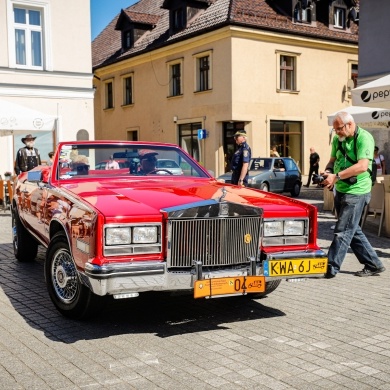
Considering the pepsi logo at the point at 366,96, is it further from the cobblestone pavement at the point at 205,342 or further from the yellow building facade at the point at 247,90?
the yellow building facade at the point at 247,90

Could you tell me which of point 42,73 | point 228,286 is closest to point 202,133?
point 42,73

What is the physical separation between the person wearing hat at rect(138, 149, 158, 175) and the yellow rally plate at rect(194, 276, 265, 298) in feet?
6.56

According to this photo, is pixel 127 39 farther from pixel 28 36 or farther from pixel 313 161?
pixel 313 161

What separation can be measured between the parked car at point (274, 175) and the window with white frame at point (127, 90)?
14467 millimetres

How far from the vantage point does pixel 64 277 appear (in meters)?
5.09

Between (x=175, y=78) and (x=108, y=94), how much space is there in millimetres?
7530

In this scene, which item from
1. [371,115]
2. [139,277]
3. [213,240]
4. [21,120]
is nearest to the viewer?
[139,277]

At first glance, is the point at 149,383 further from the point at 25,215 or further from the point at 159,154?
the point at 25,215

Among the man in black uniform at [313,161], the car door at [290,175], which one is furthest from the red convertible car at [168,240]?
the man in black uniform at [313,161]

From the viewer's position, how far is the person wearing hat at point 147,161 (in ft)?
20.4

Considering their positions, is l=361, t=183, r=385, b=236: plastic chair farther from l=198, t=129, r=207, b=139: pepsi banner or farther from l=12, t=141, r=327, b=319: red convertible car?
Answer: l=198, t=129, r=207, b=139: pepsi banner

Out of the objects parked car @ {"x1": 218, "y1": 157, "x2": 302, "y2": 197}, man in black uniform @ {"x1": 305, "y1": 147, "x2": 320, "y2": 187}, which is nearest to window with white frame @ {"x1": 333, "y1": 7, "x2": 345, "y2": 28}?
man in black uniform @ {"x1": 305, "y1": 147, "x2": 320, "y2": 187}

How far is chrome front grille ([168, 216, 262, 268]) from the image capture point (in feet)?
14.9

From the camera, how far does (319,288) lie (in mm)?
6414
